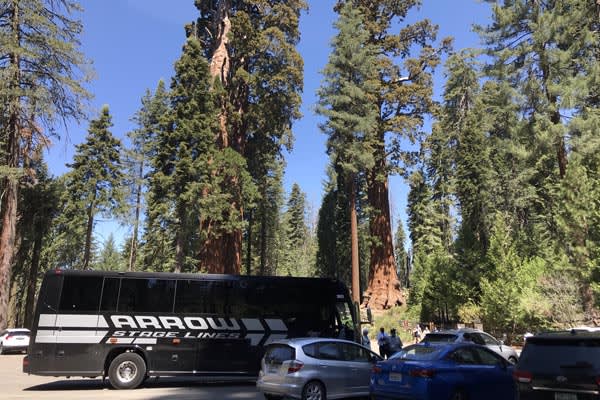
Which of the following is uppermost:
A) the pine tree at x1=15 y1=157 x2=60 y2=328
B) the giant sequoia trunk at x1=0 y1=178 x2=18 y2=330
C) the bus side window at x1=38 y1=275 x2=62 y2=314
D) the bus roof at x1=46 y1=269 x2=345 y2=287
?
the pine tree at x1=15 y1=157 x2=60 y2=328

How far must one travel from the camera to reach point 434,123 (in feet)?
159

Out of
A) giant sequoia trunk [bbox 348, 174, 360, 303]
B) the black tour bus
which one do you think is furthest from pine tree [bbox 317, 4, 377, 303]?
the black tour bus

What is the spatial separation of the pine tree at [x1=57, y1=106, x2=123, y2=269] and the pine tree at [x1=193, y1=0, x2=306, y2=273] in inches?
413

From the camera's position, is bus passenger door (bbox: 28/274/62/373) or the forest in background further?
the forest in background

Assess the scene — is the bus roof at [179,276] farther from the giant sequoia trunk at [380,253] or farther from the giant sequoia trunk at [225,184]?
the giant sequoia trunk at [380,253]

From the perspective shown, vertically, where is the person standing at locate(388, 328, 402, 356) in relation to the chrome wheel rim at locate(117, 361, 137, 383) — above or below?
above

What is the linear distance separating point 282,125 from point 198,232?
1046cm

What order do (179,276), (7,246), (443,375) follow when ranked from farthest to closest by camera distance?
1. (7,246)
2. (179,276)
3. (443,375)

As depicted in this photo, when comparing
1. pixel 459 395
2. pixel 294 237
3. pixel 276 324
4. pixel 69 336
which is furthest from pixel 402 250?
pixel 459 395

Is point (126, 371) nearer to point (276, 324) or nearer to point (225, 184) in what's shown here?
point (276, 324)

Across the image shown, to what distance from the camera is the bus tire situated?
43.2ft

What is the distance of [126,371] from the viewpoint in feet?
44.0

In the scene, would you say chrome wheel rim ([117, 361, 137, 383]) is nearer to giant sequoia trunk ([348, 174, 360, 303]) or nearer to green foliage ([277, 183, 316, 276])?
giant sequoia trunk ([348, 174, 360, 303])

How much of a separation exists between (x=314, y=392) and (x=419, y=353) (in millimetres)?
2787
